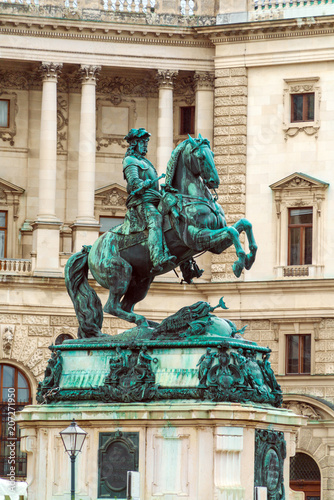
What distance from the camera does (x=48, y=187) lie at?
53406mm

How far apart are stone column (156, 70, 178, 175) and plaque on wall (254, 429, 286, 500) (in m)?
32.1

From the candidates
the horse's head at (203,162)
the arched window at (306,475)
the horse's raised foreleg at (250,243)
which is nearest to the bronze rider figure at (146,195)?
the horse's head at (203,162)

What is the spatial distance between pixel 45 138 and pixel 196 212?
103ft

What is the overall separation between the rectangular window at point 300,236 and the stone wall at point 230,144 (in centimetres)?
180

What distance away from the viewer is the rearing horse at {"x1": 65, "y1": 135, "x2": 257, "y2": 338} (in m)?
22.6

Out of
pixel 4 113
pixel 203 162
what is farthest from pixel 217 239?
pixel 4 113

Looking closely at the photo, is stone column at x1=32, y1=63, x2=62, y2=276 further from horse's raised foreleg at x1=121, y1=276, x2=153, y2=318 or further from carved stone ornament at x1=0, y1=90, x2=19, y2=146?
horse's raised foreleg at x1=121, y1=276, x2=153, y2=318

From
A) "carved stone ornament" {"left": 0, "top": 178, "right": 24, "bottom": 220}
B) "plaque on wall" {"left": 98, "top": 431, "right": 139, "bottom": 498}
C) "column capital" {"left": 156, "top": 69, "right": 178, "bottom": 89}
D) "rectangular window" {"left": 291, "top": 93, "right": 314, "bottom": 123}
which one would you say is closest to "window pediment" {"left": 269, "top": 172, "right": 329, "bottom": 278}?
"rectangular window" {"left": 291, "top": 93, "right": 314, "bottom": 123}

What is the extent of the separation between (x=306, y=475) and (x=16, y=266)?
465 inches

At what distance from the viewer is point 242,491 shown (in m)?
21.5

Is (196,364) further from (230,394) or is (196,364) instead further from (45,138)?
(45,138)

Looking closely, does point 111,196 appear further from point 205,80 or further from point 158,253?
point 158,253

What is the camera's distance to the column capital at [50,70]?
53.9 m

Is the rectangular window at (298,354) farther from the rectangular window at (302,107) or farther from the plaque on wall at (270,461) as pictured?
the plaque on wall at (270,461)
